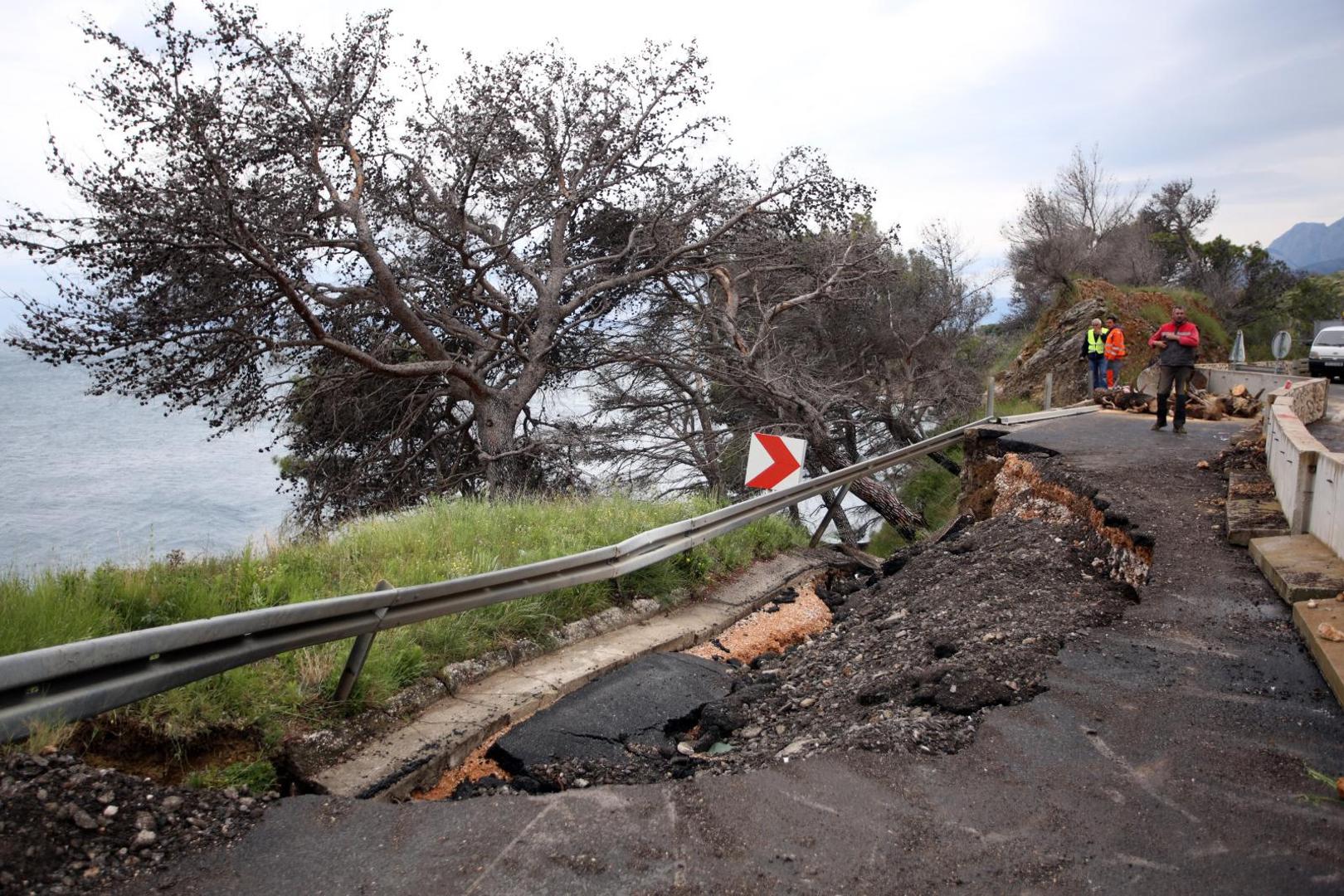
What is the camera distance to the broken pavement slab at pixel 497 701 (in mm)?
3918

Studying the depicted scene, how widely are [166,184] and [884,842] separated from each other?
12554mm

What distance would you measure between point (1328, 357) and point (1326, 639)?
Answer: 33.1 meters

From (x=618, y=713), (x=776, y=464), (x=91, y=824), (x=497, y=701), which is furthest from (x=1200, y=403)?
(x=91, y=824)

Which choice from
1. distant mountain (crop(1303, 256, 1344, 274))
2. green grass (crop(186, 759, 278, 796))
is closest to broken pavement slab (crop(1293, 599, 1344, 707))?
green grass (crop(186, 759, 278, 796))

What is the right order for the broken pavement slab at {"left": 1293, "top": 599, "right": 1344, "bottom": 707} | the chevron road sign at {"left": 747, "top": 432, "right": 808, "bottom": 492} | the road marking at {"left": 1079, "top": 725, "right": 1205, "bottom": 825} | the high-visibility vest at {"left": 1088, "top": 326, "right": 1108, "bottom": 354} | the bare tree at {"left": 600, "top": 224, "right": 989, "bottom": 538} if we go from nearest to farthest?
the road marking at {"left": 1079, "top": 725, "right": 1205, "bottom": 825}, the broken pavement slab at {"left": 1293, "top": 599, "right": 1344, "bottom": 707}, the chevron road sign at {"left": 747, "top": 432, "right": 808, "bottom": 492}, the bare tree at {"left": 600, "top": 224, "right": 989, "bottom": 538}, the high-visibility vest at {"left": 1088, "top": 326, "right": 1108, "bottom": 354}

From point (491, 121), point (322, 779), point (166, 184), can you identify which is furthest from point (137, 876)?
point (491, 121)

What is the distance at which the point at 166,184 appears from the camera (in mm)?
12070

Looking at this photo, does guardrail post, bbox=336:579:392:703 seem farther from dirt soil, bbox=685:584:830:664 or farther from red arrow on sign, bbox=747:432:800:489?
red arrow on sign, bbox=747:432:800:489

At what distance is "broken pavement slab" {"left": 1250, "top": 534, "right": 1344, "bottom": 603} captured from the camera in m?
6.01

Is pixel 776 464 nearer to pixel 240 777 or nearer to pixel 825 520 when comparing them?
pixel 825 520

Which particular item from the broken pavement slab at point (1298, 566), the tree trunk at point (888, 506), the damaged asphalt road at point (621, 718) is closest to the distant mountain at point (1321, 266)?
the tree trunk at point (888, 506)

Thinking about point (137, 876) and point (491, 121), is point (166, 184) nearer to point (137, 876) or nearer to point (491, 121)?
point (491, 121)

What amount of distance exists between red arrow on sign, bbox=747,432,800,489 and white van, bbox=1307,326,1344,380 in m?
29.1

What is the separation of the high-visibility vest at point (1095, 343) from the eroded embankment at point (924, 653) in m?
13.6
